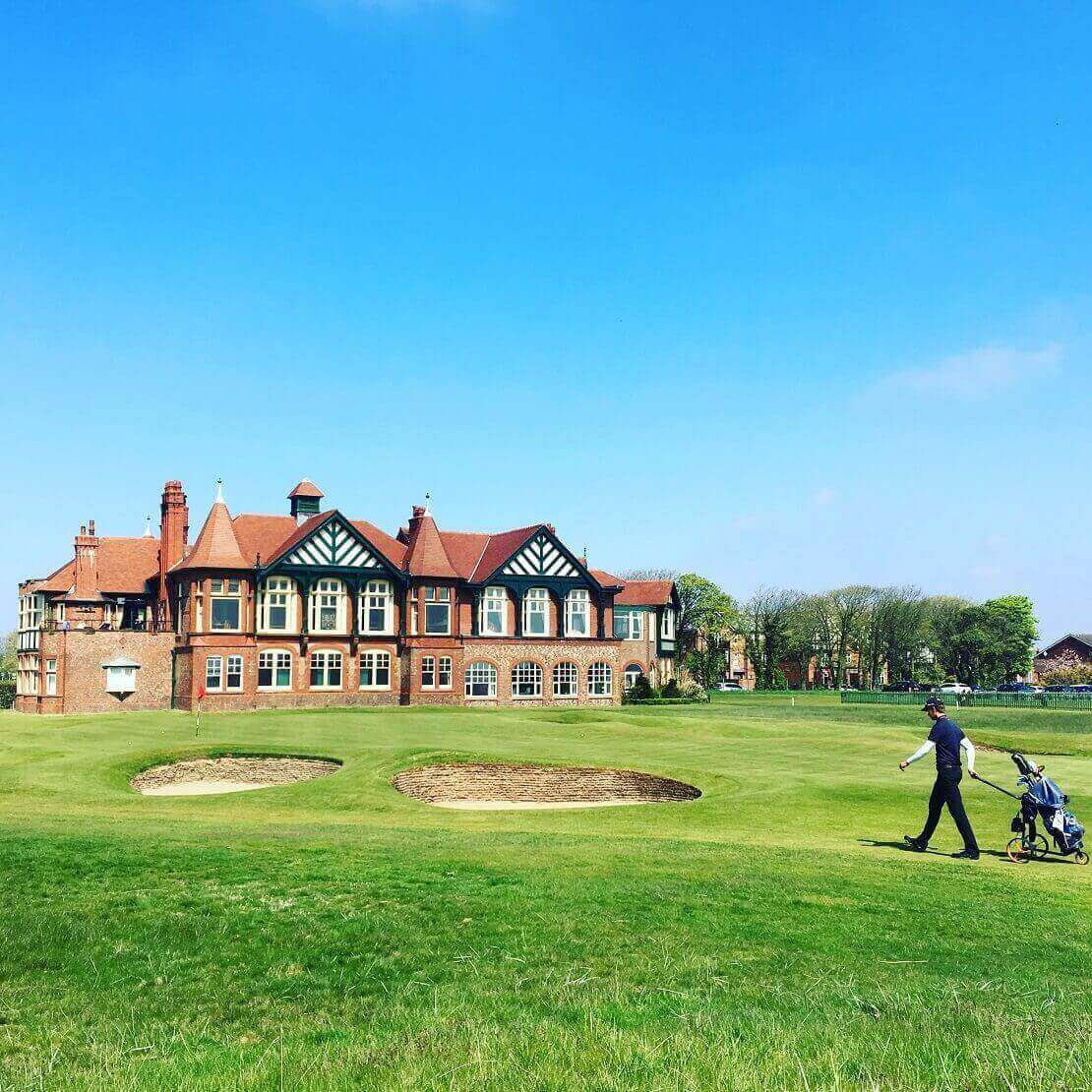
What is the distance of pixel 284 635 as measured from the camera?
2542 inches

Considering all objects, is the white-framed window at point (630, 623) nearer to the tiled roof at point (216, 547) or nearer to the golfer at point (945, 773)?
the tiled roof at point (216, 547)

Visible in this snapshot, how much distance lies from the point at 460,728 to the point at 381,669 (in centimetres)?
2811

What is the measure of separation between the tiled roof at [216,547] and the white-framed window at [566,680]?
22.3 m

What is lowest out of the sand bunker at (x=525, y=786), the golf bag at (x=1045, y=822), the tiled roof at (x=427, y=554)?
the sand bunker at (x=525, y=786)

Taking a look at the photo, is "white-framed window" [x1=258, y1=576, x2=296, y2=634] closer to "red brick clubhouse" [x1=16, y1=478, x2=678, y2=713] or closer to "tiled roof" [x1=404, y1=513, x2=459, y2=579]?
"red brick clubhouse" [x1=16, y1=478, x2=678, y2=713]

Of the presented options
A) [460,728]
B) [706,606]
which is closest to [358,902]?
[460,728]

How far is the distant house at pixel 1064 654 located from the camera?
15588cm

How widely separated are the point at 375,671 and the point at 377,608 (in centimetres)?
401

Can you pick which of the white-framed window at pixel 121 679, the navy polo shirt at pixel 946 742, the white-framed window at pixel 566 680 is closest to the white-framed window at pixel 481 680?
the white-framed window at pixel 566 680

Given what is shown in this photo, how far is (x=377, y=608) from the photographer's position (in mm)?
68000

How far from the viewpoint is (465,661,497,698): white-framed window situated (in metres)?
70.6

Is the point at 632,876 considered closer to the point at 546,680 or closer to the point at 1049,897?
the point at 1049,897

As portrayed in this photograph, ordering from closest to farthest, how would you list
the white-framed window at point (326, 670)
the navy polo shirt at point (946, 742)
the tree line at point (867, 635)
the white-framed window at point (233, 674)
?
the navy polo shirt at point (946, 742) → the white-framed window at point (233, 674) → the white-framed window at point (326, 670) → the tree line at point (867, 635)

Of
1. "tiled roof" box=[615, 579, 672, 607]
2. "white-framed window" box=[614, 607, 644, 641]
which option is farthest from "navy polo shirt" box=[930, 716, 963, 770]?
"white-framed window" box=[614, 607, 644, 641]
